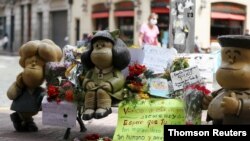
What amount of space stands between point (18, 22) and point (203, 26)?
18.9 metres

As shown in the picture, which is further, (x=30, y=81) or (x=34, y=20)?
(x=34, y=20)

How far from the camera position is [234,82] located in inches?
202

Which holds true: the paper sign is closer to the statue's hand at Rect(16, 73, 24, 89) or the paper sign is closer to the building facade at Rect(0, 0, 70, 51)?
the statue's hand at Rect(16, 73, 24, 89)

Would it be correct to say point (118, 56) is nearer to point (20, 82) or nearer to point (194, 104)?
point (194, 104)

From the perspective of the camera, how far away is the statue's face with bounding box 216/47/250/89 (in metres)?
5.10

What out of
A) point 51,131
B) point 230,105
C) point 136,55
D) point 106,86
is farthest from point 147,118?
point 51,131

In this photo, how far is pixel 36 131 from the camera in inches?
283

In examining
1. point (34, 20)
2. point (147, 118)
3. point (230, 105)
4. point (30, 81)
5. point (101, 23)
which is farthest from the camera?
point (34, 20)

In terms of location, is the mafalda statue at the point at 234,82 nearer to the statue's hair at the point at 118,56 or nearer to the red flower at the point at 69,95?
the statue's hair at the point at 118,56

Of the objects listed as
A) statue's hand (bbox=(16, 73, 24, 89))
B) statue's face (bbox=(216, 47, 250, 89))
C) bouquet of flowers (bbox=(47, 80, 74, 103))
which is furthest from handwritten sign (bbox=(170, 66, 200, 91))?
statue's hand (bbox=(16, 73, 24, 89))

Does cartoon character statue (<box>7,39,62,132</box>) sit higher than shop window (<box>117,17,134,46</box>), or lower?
lower

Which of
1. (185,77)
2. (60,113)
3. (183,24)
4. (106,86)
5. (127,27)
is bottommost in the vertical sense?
(60,113)

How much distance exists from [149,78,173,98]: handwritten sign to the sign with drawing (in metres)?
2.82

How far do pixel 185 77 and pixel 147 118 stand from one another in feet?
2.12
